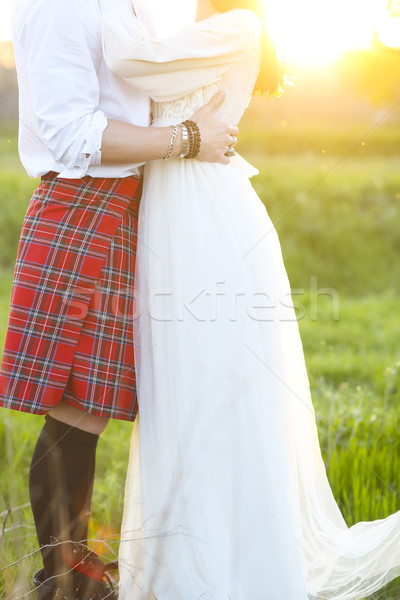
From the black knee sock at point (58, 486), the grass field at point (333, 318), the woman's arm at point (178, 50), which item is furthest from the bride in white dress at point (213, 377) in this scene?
the grass field at point (333, 318)

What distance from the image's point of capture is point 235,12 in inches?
57.8

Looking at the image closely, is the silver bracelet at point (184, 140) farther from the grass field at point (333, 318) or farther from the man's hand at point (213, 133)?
the grass field at point (333, 318)

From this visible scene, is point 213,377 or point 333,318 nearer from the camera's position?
point 213,377

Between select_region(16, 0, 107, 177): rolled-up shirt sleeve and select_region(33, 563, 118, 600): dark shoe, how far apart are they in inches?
34.8

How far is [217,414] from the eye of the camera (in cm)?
145

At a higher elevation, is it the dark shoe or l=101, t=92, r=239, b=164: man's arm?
l=101, t=92, r=239, b=164: man's arm

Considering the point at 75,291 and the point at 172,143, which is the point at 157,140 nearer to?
the point at 172,143

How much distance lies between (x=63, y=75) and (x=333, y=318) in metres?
3.82

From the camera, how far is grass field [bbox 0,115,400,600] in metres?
2.06

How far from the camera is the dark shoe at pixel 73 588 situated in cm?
142

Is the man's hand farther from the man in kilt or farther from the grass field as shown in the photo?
the grass field

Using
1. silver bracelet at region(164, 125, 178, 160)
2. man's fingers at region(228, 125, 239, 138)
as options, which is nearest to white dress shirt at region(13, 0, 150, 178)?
silver bracelet at region(164, 125, 178, 160)

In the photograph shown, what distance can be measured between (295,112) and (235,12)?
10.4m

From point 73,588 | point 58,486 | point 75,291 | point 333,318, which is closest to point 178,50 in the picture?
point 75,291
